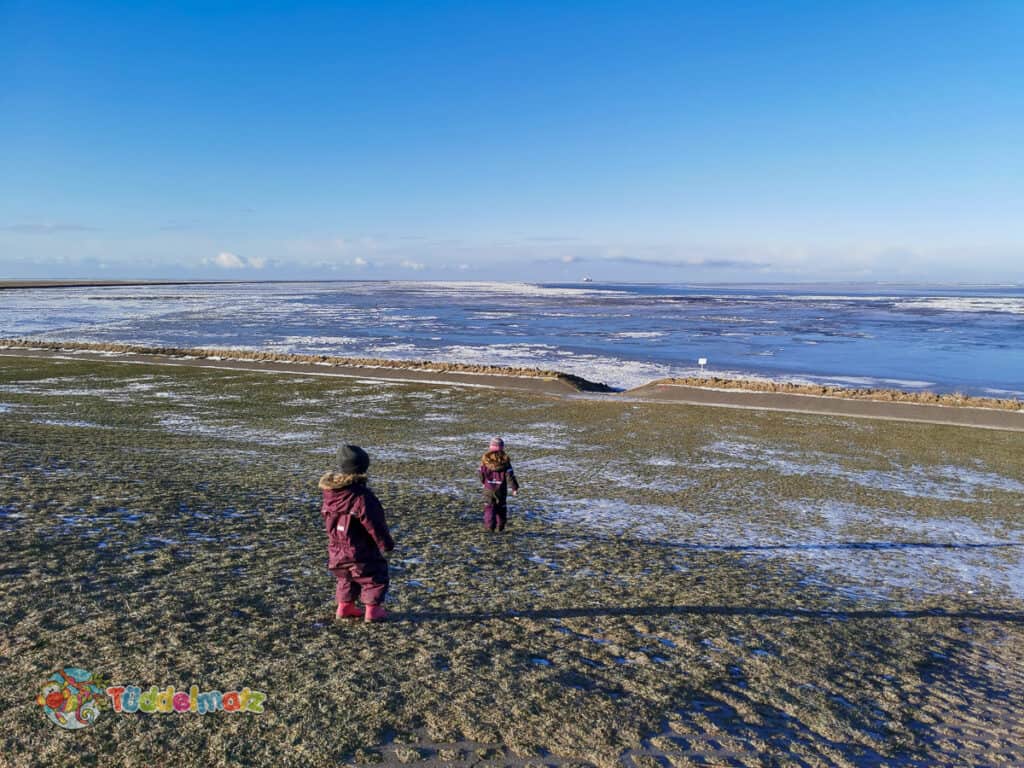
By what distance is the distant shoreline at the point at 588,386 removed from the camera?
99.9 feet

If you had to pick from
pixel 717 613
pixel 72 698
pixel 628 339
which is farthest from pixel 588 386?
pixel 72 698

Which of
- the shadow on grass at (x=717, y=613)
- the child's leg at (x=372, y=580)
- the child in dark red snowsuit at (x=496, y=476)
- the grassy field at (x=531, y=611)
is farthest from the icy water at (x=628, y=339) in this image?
the child's leg at (x=372, y=580)

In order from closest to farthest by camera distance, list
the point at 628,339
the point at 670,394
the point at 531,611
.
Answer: the point at 531,611
the point at 670,394
the point at 628,339

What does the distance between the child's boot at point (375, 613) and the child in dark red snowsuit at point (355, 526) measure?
5 centimetres

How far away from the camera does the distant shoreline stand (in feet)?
99.9

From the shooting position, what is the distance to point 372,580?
781cm

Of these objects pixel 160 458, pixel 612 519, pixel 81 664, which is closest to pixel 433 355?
pixel 160 458

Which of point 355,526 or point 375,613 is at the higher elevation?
point 355,526

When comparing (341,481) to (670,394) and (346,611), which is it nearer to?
(346,611)

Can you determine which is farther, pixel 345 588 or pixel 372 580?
pixel 345 588

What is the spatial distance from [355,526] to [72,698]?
9.26 feet

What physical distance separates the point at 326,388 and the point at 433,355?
17.2m

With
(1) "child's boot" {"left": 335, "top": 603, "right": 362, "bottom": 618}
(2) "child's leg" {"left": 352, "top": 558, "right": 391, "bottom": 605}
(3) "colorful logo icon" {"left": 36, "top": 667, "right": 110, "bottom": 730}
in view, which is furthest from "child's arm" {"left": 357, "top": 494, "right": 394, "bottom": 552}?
(3) "colorful logo icon" {"left": 36, "top": 667, "right": 110, "bottom": 730}

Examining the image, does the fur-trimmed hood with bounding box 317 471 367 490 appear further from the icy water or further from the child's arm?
the icy water
